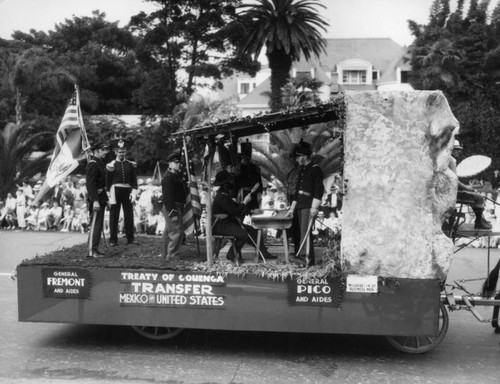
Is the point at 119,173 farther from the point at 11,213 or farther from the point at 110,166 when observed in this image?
the point at 11,213

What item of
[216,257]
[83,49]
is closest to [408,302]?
[216,257]

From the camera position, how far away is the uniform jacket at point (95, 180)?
363 inches

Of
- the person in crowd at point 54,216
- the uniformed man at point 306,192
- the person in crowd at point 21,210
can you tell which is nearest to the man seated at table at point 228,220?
the uniformed man at point 306,192

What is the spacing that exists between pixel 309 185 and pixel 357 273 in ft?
6.32

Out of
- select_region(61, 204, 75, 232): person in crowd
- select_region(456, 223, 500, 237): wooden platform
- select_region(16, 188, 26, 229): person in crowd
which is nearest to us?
select_region(456, 223, 500, 237): wooden platform

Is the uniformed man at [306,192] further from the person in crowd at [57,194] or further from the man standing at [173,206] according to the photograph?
the person in crowd at [57,194]

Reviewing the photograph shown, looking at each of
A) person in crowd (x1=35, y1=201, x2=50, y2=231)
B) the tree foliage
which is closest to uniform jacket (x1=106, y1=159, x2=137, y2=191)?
person in crowd (x1=35, y1=201, x2=50, y2=231)

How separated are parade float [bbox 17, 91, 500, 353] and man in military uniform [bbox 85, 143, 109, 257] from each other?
5.03ft

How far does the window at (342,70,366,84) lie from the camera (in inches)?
2625

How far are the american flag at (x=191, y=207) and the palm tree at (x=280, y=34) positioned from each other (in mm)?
25435

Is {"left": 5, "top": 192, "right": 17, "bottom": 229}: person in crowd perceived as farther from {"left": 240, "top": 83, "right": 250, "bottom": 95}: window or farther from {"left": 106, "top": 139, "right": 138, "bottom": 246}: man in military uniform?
{"left": 240, "top": 83, "right": 250, "bottom": 95}: window

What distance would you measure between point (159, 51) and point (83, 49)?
8.95 meters

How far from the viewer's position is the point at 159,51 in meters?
47.0

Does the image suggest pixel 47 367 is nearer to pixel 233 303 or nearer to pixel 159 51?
pixel 233 303
